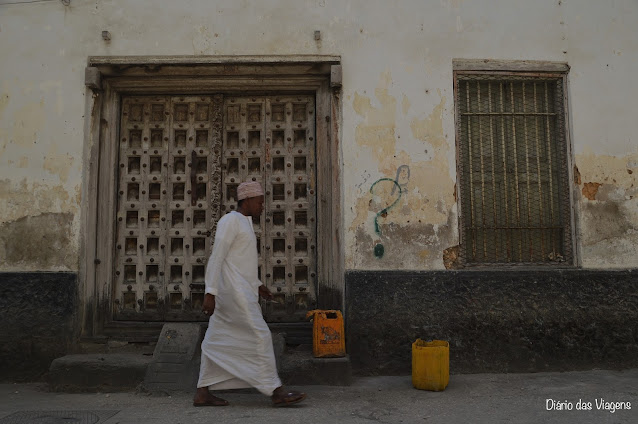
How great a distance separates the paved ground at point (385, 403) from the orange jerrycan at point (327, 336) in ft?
0.98

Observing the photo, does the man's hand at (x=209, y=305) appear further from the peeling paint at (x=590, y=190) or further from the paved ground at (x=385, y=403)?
the peeling paint at (x=590, y=190)

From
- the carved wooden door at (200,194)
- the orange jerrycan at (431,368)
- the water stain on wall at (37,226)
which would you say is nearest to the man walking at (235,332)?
the orange jerrycan at (431,368)

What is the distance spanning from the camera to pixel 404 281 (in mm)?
4926

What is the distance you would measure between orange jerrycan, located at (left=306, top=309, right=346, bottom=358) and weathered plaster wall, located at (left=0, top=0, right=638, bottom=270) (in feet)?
2.23

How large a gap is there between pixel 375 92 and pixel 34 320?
3.85m

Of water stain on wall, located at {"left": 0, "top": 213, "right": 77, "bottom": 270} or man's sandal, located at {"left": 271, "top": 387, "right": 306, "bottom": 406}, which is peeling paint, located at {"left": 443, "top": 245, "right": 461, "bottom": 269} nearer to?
man's sandal, located at {"left": 271, "top": 387, "right": 306, "bottom": 406}

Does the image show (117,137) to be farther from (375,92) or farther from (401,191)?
(401,191)

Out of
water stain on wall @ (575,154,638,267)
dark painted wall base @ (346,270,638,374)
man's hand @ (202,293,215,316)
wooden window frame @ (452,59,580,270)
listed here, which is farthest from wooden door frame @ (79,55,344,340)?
water stain on wall @ (575,154,638,267)

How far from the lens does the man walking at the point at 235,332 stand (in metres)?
3.77

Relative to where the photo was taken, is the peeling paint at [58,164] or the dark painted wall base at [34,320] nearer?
the dark painted wall base at [34,320]

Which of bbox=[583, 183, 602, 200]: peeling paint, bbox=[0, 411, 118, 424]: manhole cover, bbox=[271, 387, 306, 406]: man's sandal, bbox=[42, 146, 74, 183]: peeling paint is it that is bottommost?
bbox=[0, 411, 118, 424]: manhole cover

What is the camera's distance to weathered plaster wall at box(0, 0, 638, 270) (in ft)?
16.5

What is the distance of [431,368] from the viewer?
14.1 ft

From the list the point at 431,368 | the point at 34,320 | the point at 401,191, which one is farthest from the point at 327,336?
the point at 34,320
